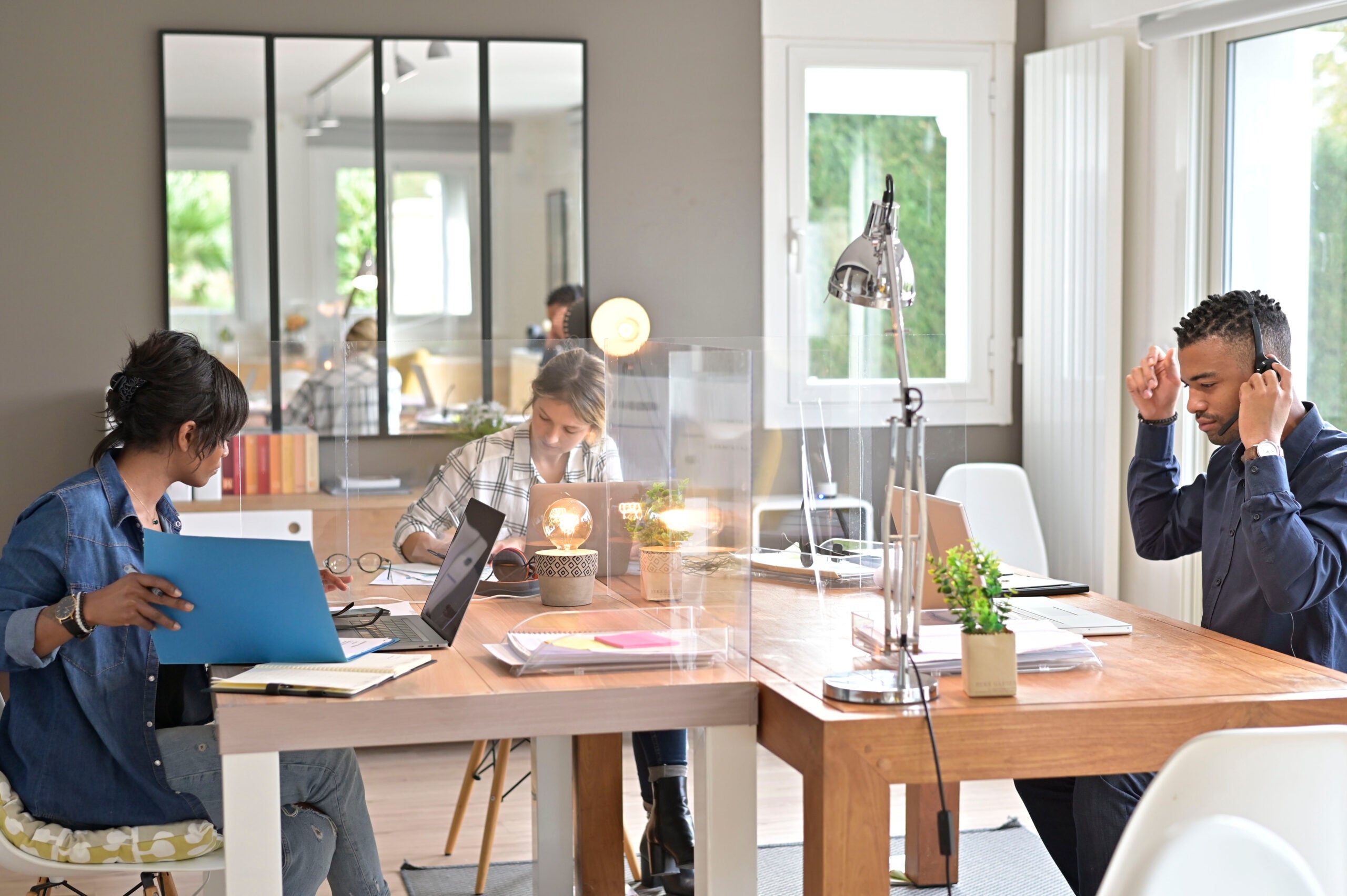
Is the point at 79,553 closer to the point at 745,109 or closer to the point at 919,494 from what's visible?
the point at 919,494

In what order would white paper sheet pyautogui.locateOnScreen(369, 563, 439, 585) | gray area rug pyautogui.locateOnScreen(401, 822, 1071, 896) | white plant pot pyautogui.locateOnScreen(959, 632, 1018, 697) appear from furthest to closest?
gray area rug pyautogui.locateOnScreen(401, 822, 1071, 896)
white paper sheet pyautogui.locateOnScreen(369, 563, 439, 585)
white plant pot pyautogui.locateOnScreen(959, 632, 1018, 697)

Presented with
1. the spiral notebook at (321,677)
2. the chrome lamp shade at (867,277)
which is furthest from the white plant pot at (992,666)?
the spiral notebook at (321,677)

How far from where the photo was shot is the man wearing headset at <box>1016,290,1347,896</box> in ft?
6.95

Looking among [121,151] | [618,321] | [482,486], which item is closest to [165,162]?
[121,151]

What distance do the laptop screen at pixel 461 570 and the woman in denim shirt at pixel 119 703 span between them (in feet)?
0.84

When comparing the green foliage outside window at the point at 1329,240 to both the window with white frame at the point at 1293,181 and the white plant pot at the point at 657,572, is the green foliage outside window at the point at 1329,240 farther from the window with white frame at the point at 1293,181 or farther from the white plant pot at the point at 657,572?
the white plant pot at the point at 657,572

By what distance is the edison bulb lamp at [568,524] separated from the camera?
262 cm

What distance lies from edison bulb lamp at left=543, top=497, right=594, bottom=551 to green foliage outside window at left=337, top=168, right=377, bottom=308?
1.94m

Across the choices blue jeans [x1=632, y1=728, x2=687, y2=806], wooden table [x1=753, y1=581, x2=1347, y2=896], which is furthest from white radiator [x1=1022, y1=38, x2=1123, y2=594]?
wooden table [x1=753, y1=581, x2=1347, y2=896]

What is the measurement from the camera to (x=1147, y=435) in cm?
270

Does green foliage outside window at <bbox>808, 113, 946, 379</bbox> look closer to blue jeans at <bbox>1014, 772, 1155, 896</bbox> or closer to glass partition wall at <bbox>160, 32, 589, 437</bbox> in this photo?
glass partition wall at <bbox>160, 32, 589, 437</bbox>

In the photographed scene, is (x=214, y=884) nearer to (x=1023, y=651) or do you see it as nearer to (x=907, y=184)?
(x=1023, y=651)

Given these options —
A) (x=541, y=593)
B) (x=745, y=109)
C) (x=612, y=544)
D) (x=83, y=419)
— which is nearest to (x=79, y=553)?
(x=541, y=593)

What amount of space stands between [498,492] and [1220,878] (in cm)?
212
